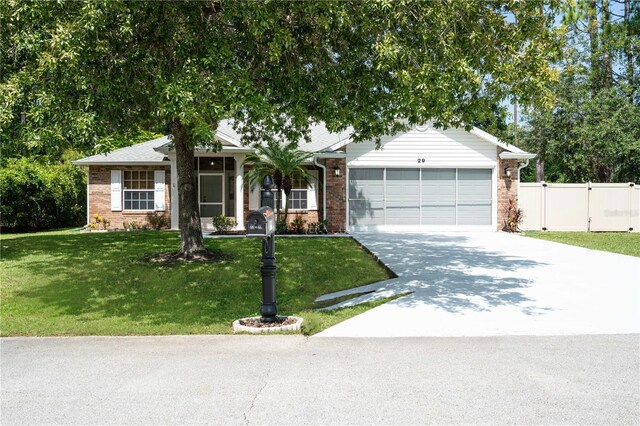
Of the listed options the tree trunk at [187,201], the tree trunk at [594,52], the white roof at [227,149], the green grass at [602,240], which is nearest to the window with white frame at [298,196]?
the white roof at [227,149]

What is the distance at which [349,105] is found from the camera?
9.12 metres

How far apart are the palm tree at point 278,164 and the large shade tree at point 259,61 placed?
7809 mm

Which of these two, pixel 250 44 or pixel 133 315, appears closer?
pixel 133 315

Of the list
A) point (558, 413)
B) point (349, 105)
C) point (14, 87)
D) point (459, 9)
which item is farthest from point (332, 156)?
point (558, 413)

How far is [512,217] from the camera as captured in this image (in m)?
20.0

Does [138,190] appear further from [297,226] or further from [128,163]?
[297,226]

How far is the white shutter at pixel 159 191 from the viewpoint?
65.8ft

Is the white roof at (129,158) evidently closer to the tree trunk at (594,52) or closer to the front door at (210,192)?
the front door at (210,192)

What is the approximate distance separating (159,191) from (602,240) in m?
15.8

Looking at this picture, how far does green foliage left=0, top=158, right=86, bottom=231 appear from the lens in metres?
21.1

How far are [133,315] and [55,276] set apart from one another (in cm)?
391

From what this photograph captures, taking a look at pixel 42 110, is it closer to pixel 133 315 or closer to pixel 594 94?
pixel 133 315

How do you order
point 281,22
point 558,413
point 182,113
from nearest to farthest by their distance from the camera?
point 558,413, point 182,113, point 281,22

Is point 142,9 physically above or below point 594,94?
below
